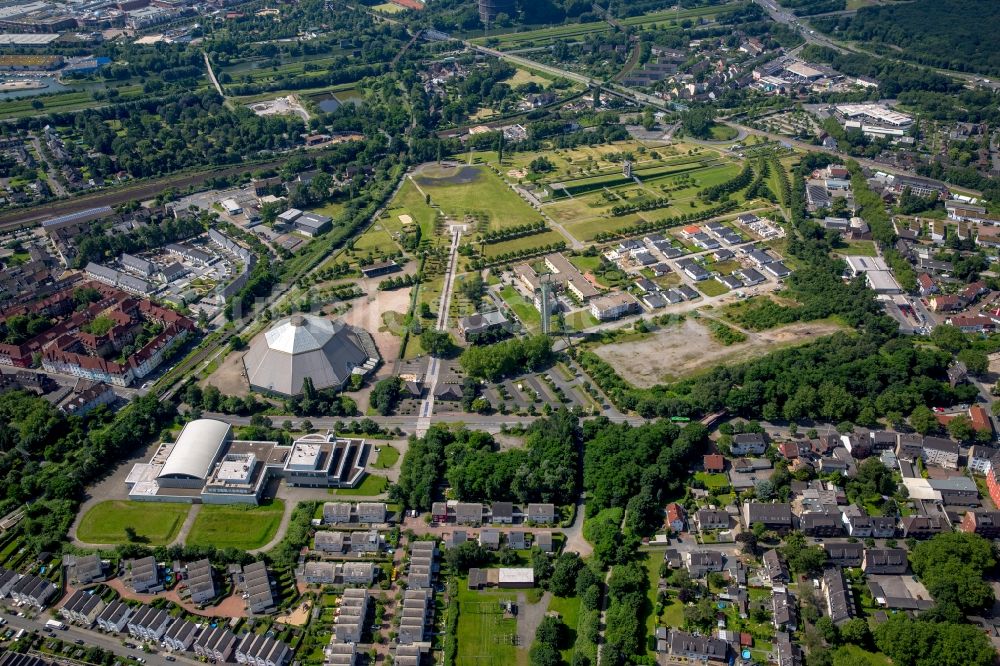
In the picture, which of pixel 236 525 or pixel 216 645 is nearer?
pixel 216 645

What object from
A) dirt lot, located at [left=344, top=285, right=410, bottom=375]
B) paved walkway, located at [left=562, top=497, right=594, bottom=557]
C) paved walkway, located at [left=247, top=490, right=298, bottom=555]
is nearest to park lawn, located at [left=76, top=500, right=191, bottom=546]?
paved walkway, located at [left=247, top=490, right=298, bottom=555]

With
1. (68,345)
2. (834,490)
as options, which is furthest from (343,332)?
(834,490)

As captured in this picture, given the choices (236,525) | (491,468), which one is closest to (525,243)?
(491,468)

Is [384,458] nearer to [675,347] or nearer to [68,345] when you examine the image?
[675,347]

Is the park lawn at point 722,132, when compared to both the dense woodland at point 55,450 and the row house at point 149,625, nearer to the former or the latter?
the dense woodland at point 55,450

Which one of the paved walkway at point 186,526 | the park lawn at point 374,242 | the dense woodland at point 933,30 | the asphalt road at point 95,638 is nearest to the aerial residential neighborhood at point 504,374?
the asphalt road at point 95,638

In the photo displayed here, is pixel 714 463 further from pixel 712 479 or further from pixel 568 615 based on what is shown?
pixel 568 615

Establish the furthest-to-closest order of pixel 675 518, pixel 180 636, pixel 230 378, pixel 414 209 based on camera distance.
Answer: pixel 414 209
pixel 230 378
pixel 675 518
pixel 180 636
